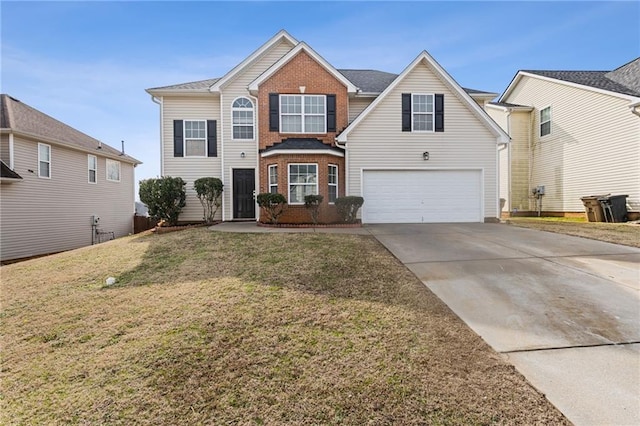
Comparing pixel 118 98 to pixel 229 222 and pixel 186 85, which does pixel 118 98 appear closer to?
pixel 186 85

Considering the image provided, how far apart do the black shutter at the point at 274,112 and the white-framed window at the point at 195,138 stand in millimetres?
3444

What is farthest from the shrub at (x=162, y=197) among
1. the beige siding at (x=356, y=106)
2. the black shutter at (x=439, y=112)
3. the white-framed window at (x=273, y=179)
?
the black shutter at (x=439, y=112)

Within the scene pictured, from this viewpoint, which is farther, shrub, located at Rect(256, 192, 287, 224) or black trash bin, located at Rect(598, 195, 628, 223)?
black trash bin, located at Rect(598, 195, 628, 223)

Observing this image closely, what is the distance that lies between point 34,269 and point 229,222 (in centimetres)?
723

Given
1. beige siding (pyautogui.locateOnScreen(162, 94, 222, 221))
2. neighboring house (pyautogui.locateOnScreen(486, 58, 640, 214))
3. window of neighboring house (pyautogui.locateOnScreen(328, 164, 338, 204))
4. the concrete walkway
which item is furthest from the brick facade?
neighboring house (pyautogui.locateOnScreen(486, 58, 640, 214))

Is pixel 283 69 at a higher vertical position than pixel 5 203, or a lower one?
higher

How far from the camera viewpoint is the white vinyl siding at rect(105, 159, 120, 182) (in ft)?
63.2

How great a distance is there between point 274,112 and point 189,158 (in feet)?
15.2

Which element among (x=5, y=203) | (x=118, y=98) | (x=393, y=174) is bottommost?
(x=5, y=203)

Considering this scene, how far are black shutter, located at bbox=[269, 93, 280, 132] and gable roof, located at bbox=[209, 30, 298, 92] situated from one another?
2.20 m

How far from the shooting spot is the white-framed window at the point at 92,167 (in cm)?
1753

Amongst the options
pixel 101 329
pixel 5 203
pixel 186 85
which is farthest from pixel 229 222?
pixel 101 329

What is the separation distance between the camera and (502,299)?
4.61 meters

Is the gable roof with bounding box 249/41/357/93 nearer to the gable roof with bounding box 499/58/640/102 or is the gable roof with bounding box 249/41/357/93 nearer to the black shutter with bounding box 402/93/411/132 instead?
the black shutter with bounding box 402/93/411/132
